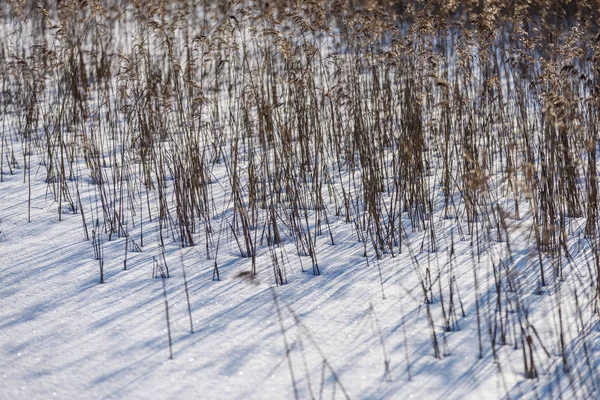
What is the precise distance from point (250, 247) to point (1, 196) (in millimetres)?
1436

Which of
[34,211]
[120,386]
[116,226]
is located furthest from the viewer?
[34,211]

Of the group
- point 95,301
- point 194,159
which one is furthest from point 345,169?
point 95,301

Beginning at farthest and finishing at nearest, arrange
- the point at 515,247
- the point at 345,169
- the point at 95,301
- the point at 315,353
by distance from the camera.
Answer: the point at 345,169, the point at 515,247, the point at 95,301, the point at 315,353

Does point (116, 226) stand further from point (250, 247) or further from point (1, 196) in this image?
point (1, 196)

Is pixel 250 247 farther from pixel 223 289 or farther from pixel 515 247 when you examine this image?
pixel 515 247

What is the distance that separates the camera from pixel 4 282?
8.51ft

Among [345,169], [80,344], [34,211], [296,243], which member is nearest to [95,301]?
[80,344]

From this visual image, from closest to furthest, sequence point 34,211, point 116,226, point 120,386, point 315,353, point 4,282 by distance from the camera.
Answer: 1. point 120,386
2. point 315,353
3. point 4,282
4. point 116,226
5. point 34,211

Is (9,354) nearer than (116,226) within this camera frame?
Yes

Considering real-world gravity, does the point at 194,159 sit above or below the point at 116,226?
above

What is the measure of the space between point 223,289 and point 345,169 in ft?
4.81

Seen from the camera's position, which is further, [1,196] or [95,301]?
[1,196]

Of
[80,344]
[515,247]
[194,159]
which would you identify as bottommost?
[515,247]

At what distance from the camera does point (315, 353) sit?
6.68 ft
